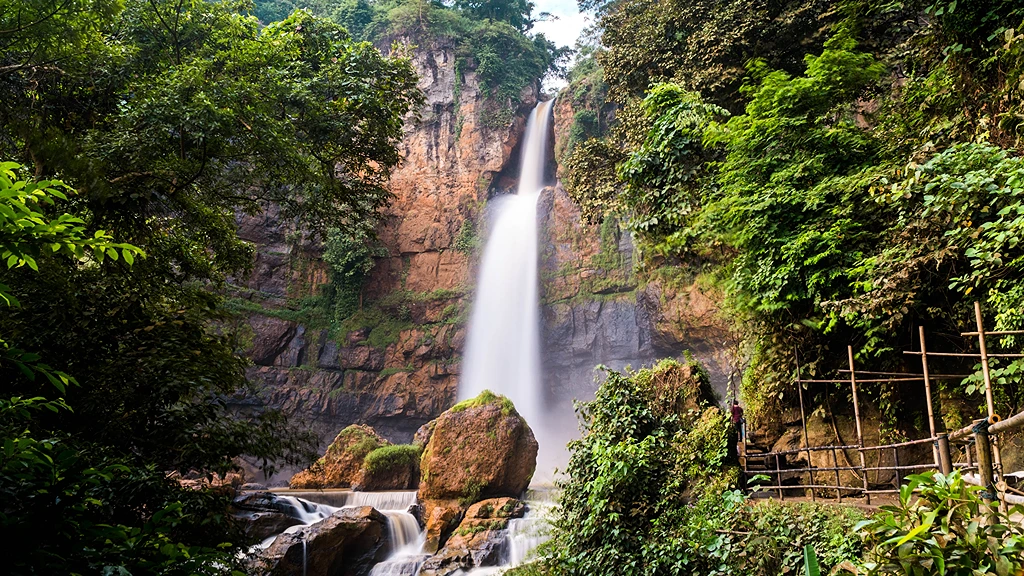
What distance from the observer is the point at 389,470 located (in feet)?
59.5

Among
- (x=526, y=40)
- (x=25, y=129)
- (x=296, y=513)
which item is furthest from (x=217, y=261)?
(x=526, y=40)

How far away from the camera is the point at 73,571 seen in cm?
171

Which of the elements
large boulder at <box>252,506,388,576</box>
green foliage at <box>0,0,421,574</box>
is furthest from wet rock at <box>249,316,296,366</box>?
green foliage at <box>0,0,421,574</box>

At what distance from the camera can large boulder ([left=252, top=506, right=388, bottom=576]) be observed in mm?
12023

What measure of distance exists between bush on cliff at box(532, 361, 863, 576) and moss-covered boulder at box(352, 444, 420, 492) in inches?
375

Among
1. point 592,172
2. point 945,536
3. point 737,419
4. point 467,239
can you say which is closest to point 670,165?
point 592,172

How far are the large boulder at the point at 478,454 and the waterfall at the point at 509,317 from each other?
9788 mm

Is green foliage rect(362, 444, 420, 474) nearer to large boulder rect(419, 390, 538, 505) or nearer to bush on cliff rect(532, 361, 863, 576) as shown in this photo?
large boulder rect(419, 390, 538, 505)

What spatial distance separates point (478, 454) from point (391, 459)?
429 centimetres

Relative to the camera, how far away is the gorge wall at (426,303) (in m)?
24.7

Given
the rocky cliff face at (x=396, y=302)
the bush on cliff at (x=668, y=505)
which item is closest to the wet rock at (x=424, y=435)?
the rocky cliff face at (x=396, y=302)

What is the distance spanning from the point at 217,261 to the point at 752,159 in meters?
7.30

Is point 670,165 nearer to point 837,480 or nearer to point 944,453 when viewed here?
point 837,480

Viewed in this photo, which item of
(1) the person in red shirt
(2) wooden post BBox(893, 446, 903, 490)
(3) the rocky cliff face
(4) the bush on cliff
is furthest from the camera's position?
(3) the rocky cliff face
